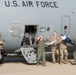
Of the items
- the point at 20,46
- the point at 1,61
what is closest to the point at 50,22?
the point at 20,46

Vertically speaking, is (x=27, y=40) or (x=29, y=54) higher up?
(x=27, y=40)

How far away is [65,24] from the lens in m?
16.9

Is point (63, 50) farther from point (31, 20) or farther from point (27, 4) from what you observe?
point (27, 4)

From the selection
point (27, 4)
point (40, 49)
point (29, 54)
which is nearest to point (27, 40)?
point (29, 54)

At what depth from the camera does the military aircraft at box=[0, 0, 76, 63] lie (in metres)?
15.8

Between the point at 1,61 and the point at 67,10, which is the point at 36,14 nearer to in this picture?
the point at 67,10

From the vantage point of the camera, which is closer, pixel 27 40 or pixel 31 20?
pixel 31 20

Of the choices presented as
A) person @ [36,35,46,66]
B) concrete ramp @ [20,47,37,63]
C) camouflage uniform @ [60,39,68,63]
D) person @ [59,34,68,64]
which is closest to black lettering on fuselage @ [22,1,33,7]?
person @ [36,35,46,66]

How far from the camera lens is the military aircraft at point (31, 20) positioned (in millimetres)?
15820

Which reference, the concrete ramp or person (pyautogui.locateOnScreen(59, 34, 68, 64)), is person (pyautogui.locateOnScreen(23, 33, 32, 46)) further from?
person (pyautogui.locateOnScreen(59, 34, 68, 64))

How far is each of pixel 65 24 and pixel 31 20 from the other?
2.16 metres

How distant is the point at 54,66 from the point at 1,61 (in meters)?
3.36

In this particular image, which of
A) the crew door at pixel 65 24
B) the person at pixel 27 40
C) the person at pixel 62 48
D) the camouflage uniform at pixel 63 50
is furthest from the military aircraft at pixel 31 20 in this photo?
the camouflage uniform at pixel 63 50

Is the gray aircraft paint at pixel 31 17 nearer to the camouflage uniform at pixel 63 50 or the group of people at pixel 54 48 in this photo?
the group of people at pixel 54 48
